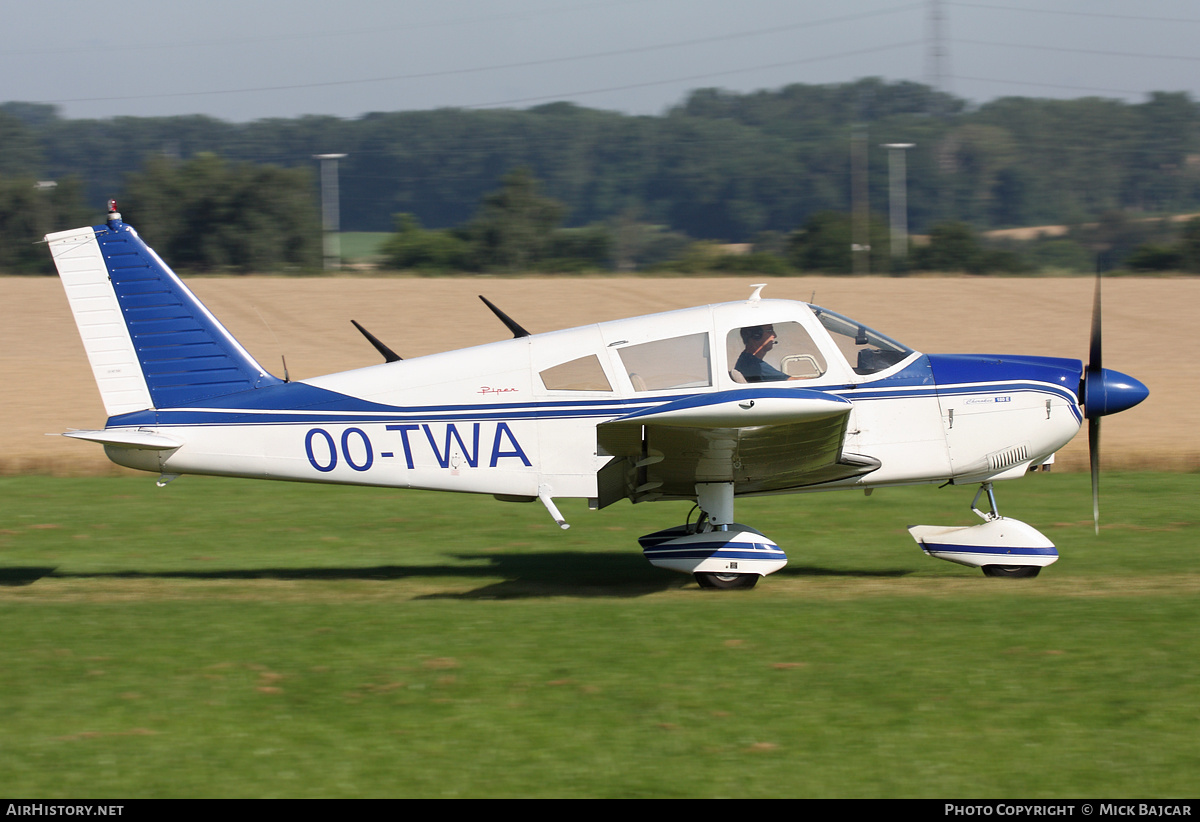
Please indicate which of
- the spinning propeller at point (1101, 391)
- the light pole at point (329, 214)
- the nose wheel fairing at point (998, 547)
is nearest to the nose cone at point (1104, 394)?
the spinning propeller at point (1101, 391)

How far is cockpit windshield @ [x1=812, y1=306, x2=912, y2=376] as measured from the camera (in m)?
8.73

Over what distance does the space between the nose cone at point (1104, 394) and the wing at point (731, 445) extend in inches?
67.4

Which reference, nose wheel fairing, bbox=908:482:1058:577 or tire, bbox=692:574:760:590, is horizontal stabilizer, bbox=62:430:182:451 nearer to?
tire, bbox=692:574:760:590

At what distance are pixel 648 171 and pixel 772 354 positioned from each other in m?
62.9

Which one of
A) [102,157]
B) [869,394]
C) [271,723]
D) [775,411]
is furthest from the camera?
[102,157]

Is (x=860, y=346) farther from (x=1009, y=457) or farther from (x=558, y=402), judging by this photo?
(x=558, y=402)

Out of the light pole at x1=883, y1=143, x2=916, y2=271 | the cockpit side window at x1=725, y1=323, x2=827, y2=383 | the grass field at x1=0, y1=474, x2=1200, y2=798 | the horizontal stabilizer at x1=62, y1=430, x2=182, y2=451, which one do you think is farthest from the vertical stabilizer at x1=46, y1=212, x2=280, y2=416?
the light pole at x1=883, y1=143, x2=916, y2=271

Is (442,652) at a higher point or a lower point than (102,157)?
lower

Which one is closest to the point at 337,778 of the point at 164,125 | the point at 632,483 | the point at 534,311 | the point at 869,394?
the point at 632,483

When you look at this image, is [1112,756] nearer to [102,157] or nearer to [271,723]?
[271,723]

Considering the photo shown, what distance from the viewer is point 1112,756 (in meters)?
4.93

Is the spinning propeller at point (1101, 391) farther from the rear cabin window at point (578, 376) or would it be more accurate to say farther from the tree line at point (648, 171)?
the tree line at point (648, 171)

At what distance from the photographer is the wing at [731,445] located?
297 inches

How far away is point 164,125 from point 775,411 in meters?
79.8
